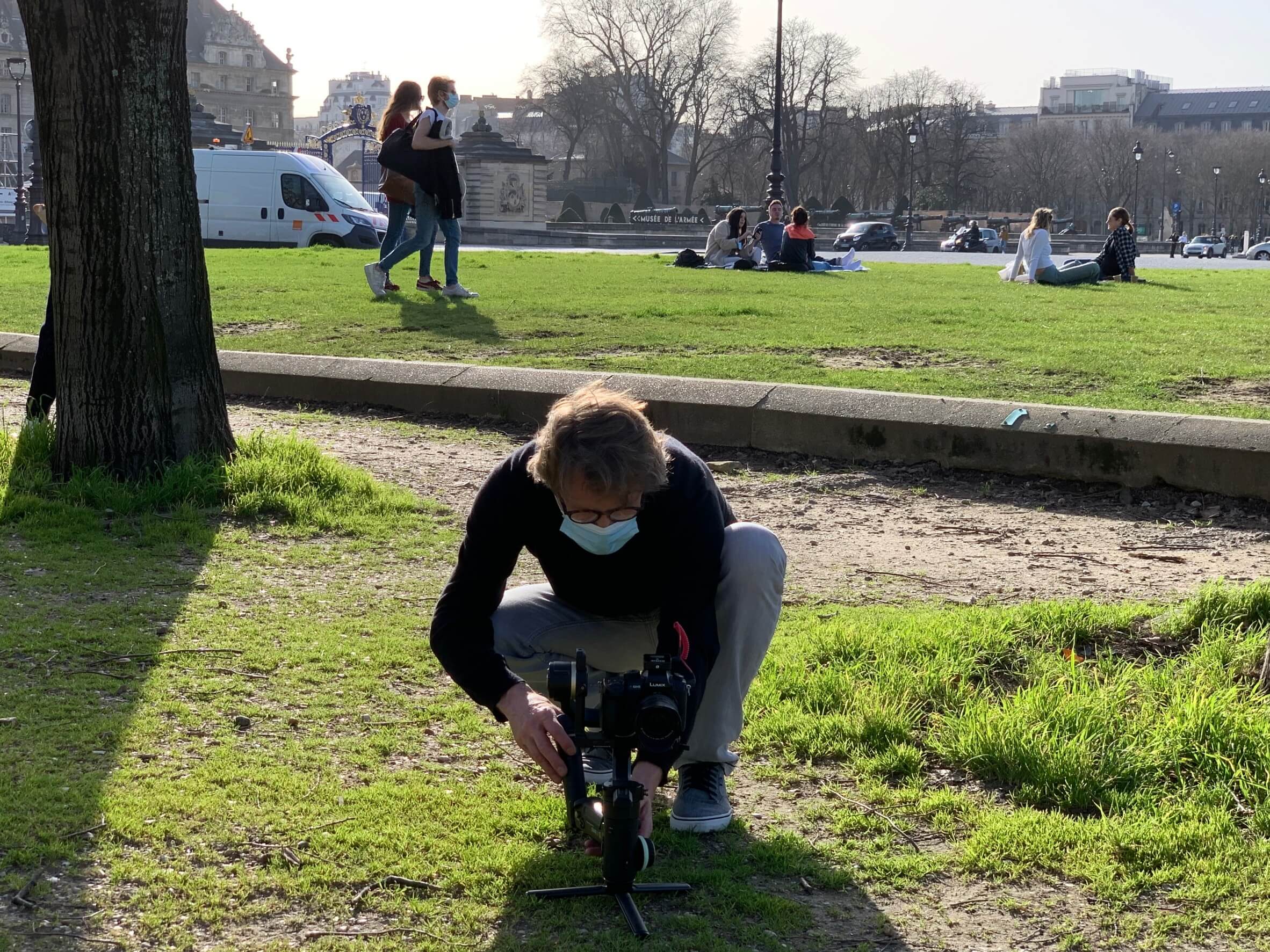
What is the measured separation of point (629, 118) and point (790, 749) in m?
87.1

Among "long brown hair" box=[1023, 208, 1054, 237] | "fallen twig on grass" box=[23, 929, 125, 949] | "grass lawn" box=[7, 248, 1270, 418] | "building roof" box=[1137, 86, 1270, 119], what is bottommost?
"fallen twig on grass" box=[23, 929, 125, 949]

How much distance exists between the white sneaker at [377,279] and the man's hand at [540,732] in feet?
34.3

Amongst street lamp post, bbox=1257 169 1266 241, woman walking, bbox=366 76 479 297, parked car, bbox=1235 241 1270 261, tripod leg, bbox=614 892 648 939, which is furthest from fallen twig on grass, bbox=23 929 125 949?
street lamp post, bbox=1257 169 1266 241

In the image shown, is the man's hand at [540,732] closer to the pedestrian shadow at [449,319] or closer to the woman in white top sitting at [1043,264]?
the pedestrian shadow at [449,319]

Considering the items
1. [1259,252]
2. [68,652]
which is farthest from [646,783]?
[1259,252]

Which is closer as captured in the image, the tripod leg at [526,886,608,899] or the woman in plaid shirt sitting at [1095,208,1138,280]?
the tripod leg at [526,886,608,899]

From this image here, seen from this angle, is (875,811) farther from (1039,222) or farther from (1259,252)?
(1259,252)

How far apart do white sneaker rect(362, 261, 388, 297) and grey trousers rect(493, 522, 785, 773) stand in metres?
9.93

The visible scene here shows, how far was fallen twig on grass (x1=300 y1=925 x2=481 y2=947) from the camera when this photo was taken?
2.54 meters

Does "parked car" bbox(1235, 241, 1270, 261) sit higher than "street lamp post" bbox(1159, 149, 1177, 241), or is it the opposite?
"street lamp post" bbox(1159, 149, 1177, 241)

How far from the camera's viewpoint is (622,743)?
2500 millimetres

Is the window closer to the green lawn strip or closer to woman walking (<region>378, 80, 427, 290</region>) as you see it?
woman walking (<region>378, 80, 427, 290</region>)

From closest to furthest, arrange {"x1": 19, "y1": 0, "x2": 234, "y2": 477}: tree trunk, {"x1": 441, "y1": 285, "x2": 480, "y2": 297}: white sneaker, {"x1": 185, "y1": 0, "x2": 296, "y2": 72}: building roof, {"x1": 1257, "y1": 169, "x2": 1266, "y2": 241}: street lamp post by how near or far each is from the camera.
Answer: {"x1": 19, "y1": 0, "x2": 234, "y2": 477}: tree trunk
{"x1": 441, "y1": 285, "x2": 480, "y2": 297}: white sneaker
{"x1": 1257, "y1": 169, "x2": 1266, "y2": 241}: street lamp post
{"x1": 185, "y1": 0, "x2": 296, "y2": 72}: building roof

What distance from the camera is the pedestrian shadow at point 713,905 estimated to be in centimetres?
256
